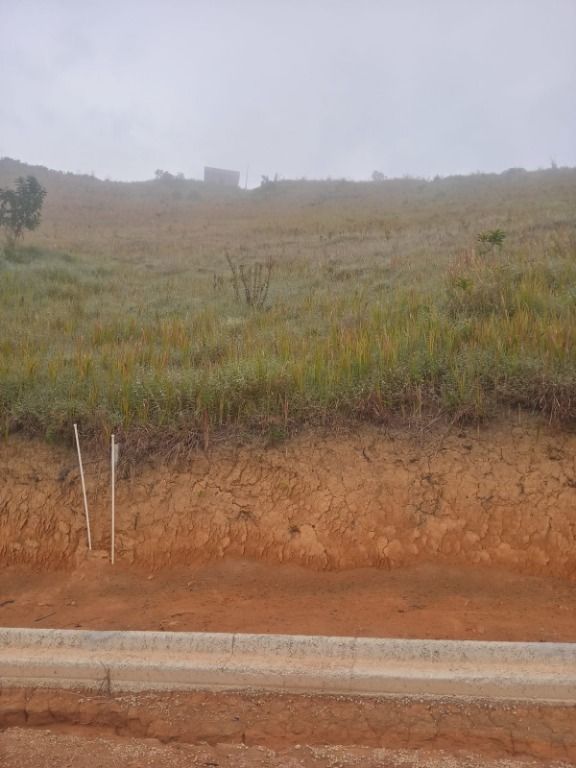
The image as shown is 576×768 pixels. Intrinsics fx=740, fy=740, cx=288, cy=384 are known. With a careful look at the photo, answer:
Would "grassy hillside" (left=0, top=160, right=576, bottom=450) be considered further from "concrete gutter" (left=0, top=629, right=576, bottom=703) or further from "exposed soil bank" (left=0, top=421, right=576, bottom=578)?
→ "concrete gutter" (left=0, top=629, right=576, bottom=703)

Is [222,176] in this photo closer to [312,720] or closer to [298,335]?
[298,335]

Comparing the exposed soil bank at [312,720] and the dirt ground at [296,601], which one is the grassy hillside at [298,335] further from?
the exposed soil bank at [312,720]

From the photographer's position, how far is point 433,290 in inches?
367

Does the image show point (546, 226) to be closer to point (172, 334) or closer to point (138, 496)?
point (172, 334)

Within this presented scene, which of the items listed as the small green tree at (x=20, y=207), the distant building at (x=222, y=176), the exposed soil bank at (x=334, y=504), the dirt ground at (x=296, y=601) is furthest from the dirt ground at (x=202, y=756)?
the distant building at (x=222, y=176)

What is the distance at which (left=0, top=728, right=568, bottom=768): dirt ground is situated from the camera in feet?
11.2

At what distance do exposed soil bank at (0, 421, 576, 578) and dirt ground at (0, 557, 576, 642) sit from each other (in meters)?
0.14

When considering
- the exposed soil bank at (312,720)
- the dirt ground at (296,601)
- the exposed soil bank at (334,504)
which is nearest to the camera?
the exposed soil bank at (312,720)

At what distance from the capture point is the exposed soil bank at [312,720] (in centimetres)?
357

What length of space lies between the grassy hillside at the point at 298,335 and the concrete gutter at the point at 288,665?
6.93 ft

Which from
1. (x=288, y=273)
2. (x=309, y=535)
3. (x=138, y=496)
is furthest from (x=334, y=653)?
(x=288, y=273)

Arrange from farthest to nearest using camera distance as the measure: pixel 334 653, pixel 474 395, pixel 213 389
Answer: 1. pixel 213 389
2. pixel 474 395
3. pixel 334 653

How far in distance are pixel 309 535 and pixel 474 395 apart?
1.73 m

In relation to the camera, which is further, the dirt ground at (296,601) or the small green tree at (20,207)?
the small green tree at (20,207)
